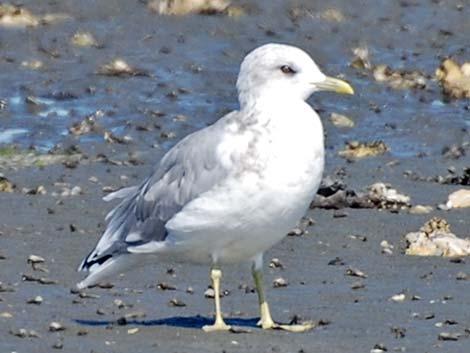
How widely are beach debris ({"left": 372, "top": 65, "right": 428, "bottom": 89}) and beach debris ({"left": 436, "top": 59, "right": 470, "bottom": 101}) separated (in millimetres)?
201

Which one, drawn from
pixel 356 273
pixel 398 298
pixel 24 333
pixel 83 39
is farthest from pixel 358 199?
pixel 83 39

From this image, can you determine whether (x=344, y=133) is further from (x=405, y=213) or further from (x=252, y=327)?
A: (x=252, y=327)

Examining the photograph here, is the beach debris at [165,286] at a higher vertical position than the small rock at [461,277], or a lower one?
lower

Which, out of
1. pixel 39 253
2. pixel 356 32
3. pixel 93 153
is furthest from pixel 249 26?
pixel 39 253

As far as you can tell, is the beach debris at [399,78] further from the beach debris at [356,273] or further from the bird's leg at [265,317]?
the bird's leg at [265,317]

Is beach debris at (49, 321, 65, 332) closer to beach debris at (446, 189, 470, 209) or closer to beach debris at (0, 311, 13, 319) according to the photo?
beach debris at (0, 311, 13, 319)

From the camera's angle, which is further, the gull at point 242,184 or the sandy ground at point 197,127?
the sandy ground at point 197,127

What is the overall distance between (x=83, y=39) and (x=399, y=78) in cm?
336

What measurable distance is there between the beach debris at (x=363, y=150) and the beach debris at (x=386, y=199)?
241 centimetres

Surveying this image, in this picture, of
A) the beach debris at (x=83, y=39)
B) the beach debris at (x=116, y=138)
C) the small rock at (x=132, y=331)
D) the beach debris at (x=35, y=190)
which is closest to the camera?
the small rock at (x=132, y=331)

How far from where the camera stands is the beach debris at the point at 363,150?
612 inches

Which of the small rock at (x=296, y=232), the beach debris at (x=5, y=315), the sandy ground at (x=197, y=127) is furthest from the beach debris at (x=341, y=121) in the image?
the beach debris at (x=5, y=315)

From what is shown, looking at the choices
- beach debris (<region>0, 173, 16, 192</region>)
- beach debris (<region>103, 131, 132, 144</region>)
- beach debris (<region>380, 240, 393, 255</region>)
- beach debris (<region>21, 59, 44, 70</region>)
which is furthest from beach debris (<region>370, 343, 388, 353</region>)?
beach debris (<region>21, 59, 44, 70</region>)

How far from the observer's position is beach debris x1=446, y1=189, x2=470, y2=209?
42.8 ft
